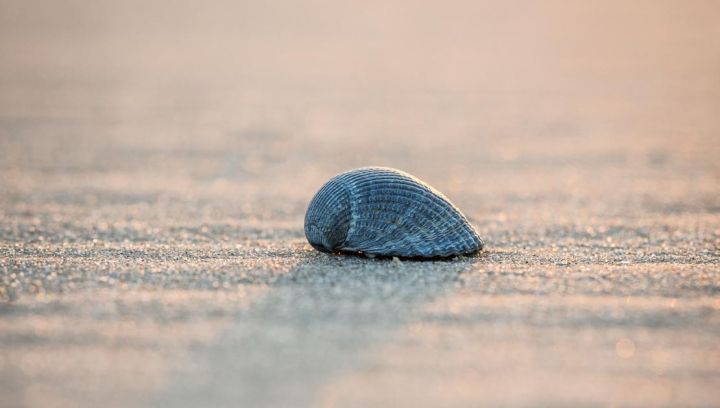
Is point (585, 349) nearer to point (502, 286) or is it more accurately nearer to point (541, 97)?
point (502, 286)

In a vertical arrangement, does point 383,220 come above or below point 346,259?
above

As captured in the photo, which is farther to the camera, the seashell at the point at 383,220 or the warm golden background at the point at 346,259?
the seashell at the point at 383,220

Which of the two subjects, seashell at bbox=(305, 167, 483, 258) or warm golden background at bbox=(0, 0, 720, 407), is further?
seashell at bbox=(305, 167, 483, 258)
